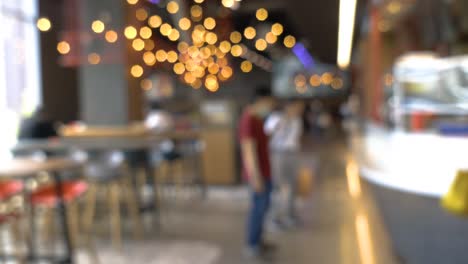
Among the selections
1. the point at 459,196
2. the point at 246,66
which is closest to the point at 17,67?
the point at 246,66

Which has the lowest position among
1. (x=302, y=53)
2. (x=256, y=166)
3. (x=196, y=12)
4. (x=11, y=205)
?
(x=11, y=205)

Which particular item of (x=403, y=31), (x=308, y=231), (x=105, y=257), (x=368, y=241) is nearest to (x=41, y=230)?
(x=105, y=257)

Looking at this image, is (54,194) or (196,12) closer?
(54,194)

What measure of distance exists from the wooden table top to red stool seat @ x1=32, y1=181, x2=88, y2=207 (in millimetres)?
356

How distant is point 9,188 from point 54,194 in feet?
1.28

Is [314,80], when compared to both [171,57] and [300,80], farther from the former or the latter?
[171,57]

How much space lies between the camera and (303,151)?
14.1 metres

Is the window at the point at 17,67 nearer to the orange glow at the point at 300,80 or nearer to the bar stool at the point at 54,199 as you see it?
the bar stool at the point at 54,199

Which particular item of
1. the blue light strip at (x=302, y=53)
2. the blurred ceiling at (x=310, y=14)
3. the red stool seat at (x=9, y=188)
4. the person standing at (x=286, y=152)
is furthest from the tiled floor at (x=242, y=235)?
the blue light strip at (x=302, y=53)

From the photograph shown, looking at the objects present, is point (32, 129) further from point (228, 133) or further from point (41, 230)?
point (228, 133)

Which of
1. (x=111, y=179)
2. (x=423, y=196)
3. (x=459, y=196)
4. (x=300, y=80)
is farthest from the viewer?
(x=300, y=80)

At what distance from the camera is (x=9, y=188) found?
4.27m

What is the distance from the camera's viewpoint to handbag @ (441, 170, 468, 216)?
2248 millimetres

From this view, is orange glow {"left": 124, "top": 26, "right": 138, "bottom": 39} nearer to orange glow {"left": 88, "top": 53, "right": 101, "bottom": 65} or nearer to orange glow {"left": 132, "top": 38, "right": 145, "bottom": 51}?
orange glow {"left": 132, "top": 38, "right": 145, "bottom": 51}
